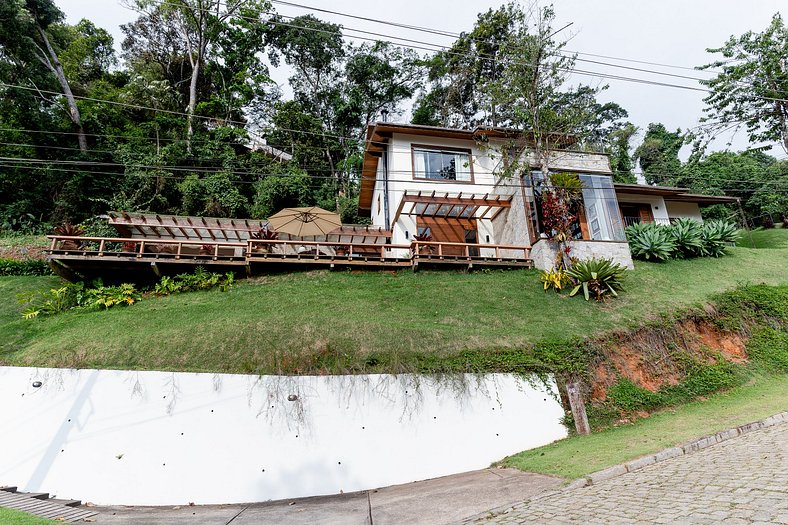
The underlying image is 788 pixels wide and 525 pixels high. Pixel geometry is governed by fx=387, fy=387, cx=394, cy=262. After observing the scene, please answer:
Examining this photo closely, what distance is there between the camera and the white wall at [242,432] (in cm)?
778

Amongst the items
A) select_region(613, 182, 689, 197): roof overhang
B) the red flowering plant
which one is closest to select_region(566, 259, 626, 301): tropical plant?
the red flowering plant

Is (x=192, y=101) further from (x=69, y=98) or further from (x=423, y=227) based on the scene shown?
(x=423, y=227)

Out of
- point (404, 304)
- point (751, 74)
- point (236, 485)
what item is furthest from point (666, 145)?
point (236, 485)

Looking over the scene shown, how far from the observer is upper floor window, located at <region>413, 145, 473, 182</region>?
18.1 metres

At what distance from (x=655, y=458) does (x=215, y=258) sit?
13605 millimetres

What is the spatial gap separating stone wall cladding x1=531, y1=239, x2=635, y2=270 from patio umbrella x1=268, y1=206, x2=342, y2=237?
8.10 m

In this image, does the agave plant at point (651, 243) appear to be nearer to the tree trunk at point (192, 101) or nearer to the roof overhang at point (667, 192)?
the roof overhang at point (667, 192)

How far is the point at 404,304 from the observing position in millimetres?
12258

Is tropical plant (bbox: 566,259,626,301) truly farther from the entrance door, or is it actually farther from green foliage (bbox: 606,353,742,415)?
the entrance door

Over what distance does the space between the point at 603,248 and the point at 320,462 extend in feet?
42.8

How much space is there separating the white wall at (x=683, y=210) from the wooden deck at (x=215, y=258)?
43.8 ft

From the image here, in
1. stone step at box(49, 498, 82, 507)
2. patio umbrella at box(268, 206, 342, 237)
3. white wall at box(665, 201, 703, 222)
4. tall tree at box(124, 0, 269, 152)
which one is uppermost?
tall tree at box(124, 0, 269, 152)

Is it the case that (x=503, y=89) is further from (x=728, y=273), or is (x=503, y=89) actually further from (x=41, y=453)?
(x=41, y=453)

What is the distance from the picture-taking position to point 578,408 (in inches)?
361
